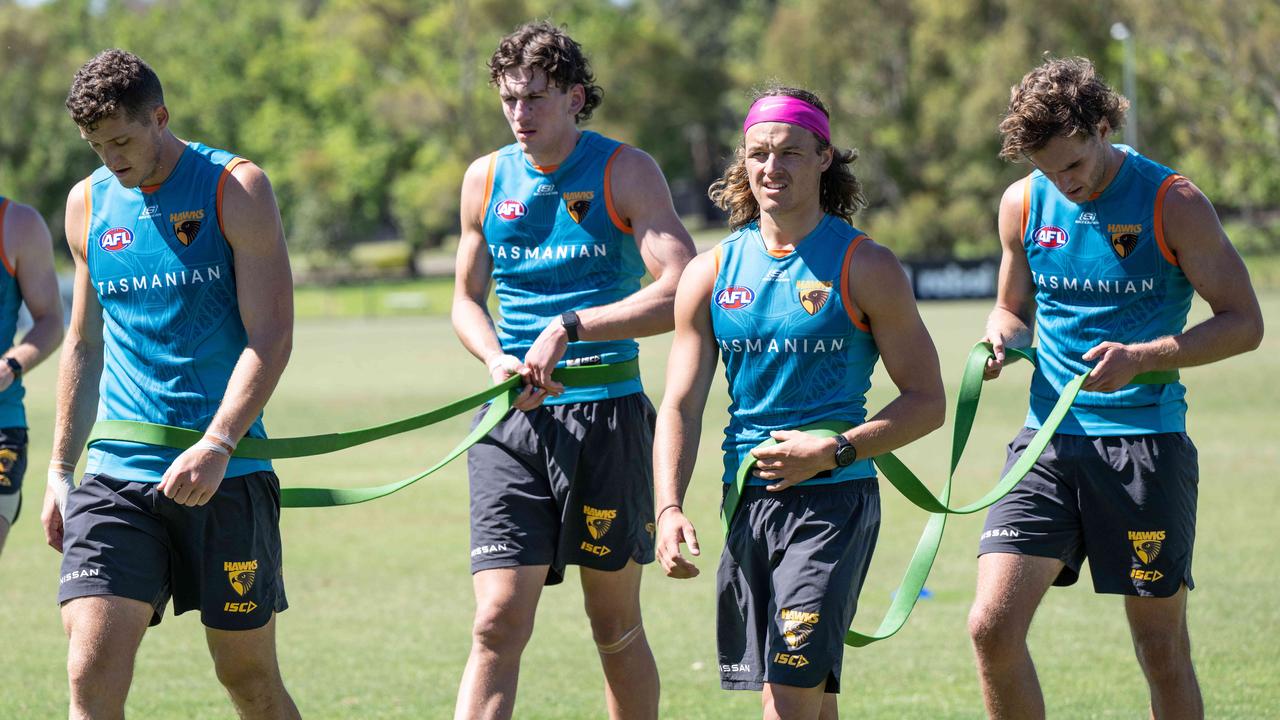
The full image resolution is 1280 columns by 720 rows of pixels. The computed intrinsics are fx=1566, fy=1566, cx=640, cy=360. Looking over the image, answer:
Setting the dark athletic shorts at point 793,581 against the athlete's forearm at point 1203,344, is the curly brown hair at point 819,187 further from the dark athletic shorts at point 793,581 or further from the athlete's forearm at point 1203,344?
the athlete's forearm at point 1203,344

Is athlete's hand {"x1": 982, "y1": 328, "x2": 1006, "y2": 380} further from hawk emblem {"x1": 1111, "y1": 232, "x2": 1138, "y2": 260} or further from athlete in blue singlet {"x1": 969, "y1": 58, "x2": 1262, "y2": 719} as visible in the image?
hawk emblem {"x1": 1111, "y1": 232, "x2": 1138, "y2": 260}

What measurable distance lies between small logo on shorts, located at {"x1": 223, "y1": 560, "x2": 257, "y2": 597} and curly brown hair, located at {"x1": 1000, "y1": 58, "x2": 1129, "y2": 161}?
8.96 feet

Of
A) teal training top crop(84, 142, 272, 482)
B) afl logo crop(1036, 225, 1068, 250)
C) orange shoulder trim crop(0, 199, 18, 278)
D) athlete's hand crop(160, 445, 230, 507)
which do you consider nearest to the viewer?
athlete's hand crop(160, 445, 230, 507)

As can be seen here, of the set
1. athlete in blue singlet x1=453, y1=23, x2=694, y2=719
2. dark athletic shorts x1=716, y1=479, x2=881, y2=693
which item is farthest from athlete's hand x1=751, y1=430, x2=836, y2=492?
athlete in blue singlet x1=453, y1=23, x2=694, y2=719

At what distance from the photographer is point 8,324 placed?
21.7ft

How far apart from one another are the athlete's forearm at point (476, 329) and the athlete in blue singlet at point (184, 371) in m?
1.00

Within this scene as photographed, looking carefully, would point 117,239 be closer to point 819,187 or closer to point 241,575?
point 241,575

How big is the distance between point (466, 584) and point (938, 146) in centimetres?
5440

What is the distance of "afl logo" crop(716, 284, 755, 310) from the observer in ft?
15.2

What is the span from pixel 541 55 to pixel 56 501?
2.23 meters

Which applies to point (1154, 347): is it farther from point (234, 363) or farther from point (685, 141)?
point (685, 141)

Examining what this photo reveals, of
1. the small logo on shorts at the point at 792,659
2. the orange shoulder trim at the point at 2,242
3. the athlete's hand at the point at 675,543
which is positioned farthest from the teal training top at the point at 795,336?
the orange shoulder trim at the point at 2,242

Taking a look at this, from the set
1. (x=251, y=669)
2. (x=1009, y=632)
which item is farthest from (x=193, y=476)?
(x=1009, y=632)

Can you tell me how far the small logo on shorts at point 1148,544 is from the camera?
5258 millimetres
